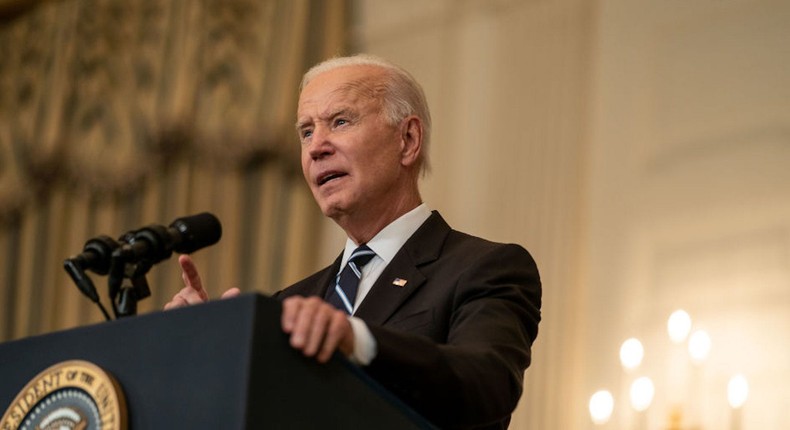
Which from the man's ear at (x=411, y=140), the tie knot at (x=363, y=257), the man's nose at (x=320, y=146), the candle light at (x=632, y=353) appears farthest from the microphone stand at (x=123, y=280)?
the candle light at (x=632, y=353)

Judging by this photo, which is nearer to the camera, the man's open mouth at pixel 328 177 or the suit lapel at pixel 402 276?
the suit lapel at pixel 402 276

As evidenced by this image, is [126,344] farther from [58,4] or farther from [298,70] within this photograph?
[58,4]

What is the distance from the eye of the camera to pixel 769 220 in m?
5.27

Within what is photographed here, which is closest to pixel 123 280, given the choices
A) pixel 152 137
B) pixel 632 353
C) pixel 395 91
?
pixel 395 91

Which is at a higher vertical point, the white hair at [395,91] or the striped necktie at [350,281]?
the white hair at [395,91]

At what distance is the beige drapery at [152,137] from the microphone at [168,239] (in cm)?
422

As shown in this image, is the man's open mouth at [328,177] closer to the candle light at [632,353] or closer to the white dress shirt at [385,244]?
the white dress shirt at [385,244]

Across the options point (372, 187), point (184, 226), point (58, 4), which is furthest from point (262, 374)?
point (58, 4)

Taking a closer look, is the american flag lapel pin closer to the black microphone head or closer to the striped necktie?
the striped necktie

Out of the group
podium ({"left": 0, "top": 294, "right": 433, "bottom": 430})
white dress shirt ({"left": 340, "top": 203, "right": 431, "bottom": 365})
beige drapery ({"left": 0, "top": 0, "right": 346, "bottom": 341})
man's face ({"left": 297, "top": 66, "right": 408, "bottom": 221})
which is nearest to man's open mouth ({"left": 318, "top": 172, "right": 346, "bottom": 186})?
man's face ({"left": 297, "top": 66, "right": 408, "bottom": 221})

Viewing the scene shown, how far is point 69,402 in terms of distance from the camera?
6.48 ft

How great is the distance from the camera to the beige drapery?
7.01m

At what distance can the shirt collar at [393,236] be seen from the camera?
3008 mm

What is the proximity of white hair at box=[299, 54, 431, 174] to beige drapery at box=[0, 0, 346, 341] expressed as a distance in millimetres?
3435
